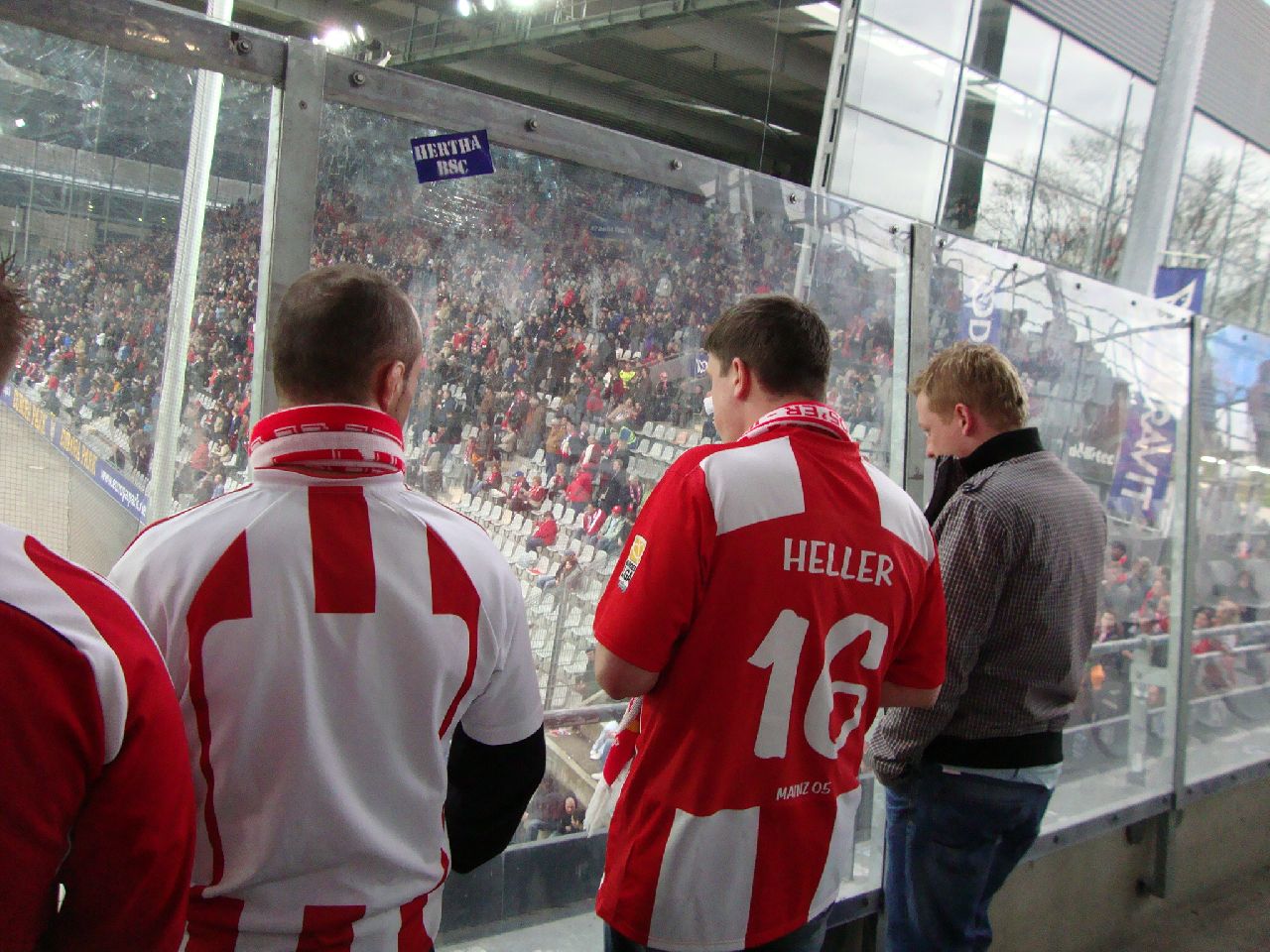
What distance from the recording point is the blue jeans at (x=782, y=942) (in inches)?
59.6

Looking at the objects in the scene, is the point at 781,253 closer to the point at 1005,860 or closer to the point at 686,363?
the point at 686,363

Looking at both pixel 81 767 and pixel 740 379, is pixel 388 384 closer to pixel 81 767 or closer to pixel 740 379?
pixel 81 767

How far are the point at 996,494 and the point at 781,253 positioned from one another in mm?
841

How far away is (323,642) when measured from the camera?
1039mm

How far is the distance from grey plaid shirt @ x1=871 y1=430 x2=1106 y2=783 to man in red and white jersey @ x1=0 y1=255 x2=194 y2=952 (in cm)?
151

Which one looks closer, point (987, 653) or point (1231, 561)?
point (987, 653)

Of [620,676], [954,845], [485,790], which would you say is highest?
[620,676]

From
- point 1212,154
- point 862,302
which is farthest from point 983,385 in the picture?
point 1212,154

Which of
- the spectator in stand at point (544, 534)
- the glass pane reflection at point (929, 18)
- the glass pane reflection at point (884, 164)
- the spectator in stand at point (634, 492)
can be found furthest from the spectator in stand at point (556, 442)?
the glass pane reflection at point (929, 18)

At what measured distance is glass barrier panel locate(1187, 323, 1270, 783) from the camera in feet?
12.9

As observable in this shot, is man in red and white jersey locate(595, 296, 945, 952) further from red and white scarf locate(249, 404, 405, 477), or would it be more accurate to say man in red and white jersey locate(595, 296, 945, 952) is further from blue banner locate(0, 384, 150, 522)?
blue banner locate(0, 384, 150, 522)

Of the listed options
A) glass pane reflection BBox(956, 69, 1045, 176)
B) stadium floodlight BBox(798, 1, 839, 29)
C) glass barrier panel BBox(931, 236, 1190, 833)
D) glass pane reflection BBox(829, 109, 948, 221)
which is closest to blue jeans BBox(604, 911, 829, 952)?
glass barrier panel BBox(931, 236, 1190, 833)

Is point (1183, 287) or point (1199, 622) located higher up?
point (1183, 287)

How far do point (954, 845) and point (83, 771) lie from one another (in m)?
1.80
